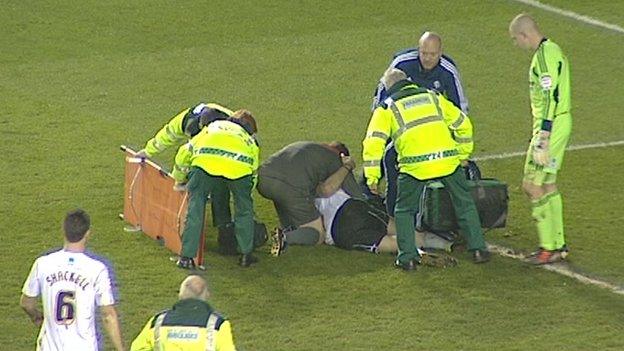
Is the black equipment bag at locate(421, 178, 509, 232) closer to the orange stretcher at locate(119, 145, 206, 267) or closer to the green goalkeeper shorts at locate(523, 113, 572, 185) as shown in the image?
the green goalkeeper shorts at locate(523, 113, 572, 185)

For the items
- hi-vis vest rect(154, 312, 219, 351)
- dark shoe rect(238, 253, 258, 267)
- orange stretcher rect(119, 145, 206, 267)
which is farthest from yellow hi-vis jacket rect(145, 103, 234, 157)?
hi-vis vest rect(154, 312, 219, 351)

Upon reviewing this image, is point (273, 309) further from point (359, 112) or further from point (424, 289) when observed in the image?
point (359, 112)

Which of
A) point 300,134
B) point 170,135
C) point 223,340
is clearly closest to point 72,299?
point 223,340

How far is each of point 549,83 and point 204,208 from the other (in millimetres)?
3116

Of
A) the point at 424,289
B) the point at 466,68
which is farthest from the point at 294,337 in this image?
the point at 466,68

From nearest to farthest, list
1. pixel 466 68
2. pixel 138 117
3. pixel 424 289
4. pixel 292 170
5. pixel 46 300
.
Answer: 1. pixel 46 300
2. pixel 424 289
3. pixel 292 170
4. pixel 138 117
5. pixel 466 68

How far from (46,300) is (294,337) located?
2956mm

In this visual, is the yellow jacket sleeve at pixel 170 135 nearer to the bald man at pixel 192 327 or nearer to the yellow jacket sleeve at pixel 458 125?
the yellow jacket sleeve at pixel 458 125

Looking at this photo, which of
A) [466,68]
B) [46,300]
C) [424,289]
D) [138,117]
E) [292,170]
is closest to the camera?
[46,300]

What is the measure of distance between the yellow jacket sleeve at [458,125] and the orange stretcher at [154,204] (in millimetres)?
2344

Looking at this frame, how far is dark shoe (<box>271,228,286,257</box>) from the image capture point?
15.7 metres

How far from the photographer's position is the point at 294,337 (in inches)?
546

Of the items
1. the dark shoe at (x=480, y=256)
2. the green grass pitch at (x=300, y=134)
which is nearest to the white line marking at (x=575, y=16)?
the green grass pitch at (x=300, y=134)

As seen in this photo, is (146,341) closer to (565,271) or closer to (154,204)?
(154,204)
